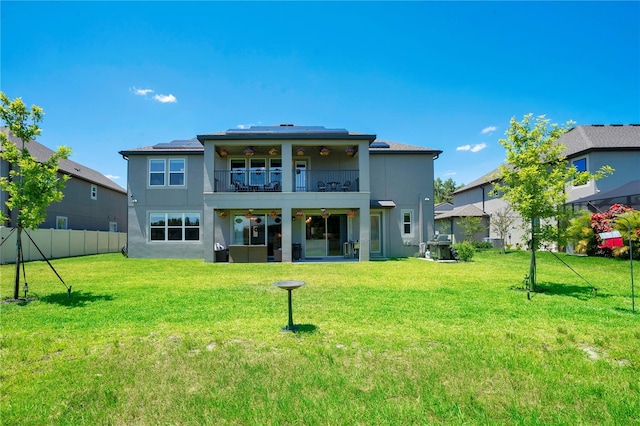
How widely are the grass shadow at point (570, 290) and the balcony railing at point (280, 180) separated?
1034 cm

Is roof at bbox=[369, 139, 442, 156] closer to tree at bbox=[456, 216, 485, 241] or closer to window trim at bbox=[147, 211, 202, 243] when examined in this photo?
tree at bbox=[456, 216, 485, 241]

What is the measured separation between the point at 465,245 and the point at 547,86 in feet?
28.1

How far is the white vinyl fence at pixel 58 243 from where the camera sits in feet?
52.7

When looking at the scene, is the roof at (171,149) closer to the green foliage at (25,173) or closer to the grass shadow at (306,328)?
the green foliage at (25,173)

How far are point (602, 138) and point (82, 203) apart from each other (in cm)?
3557

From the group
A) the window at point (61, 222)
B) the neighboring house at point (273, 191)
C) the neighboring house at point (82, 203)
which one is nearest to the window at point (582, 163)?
the neighboring house at point (273, 191)

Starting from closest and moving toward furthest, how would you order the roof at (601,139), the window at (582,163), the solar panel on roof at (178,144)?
the roof at (601,139)
the window at (582,163)
the solar panel on roof at (178,144)

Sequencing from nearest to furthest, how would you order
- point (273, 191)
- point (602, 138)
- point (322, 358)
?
1. point (322, 358)
2. point (273, 191)
3. point (602, 138)

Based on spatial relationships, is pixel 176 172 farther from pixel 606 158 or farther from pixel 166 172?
pixel 606 158

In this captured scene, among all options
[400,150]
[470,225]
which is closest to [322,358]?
[400,150]

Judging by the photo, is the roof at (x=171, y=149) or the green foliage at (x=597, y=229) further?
the roof at (x=171, y=149)

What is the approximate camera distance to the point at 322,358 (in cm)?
416

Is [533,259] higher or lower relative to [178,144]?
lower

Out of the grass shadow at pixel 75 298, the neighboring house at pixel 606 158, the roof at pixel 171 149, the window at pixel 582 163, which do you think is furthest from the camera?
the roof at pixel 171 149
